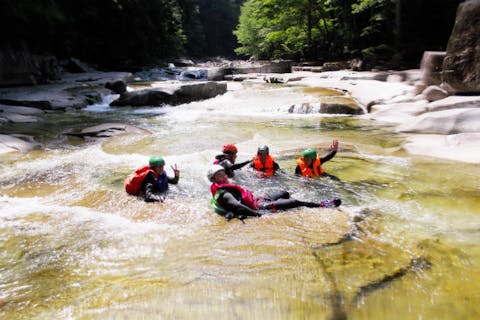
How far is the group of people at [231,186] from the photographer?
4988 mm

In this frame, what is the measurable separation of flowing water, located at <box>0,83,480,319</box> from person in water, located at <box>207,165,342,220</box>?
0.15m

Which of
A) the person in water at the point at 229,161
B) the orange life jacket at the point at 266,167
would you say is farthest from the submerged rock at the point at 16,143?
the orange life jacket at the point at 266,167

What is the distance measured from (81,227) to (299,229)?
2.57 meters

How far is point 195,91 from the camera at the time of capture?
664 inches

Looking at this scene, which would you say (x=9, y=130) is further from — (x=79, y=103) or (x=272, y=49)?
(x=272, y=49)

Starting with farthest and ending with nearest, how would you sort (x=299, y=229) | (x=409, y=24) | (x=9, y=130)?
(x=409, y=24) → (x=9, y=130) → (x=299, y=229)

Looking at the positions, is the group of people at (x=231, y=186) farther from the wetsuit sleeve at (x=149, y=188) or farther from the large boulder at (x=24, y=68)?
the large boulder at (x=24, y=68)

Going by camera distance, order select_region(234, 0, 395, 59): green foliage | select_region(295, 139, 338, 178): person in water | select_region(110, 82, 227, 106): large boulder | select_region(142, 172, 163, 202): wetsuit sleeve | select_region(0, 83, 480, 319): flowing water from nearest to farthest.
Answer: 1. select_region(0, 83, 480, 319): flowing water
2. select_region(142, 172, 163, 202): wetsuit sleeve
3. select_region(295, 139, 338, 178): person in water
4. select_region(110, 82, 227, 106): large boulder
5. select_region(234, 0, 395, 59): green foliage

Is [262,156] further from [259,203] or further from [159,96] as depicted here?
[159,96]

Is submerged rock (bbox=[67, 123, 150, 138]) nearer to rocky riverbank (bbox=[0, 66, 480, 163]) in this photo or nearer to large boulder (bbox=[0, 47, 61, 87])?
rocky riverbank (bbox=[0, 66, 480, 163])

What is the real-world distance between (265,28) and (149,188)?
34.1 m

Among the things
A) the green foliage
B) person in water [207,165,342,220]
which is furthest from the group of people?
the green foliage

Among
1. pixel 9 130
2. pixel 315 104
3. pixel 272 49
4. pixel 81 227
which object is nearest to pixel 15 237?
pixel 81 227

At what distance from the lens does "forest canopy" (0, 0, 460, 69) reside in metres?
21.8
